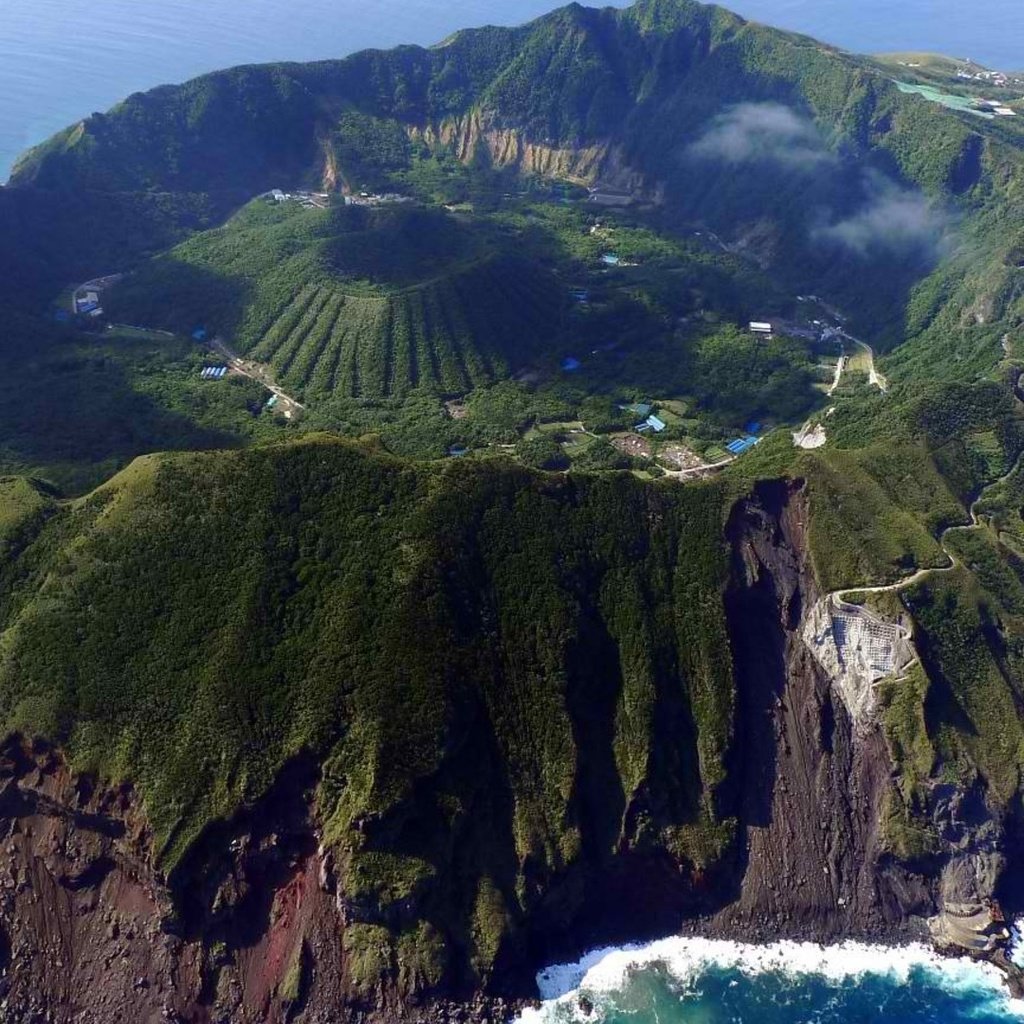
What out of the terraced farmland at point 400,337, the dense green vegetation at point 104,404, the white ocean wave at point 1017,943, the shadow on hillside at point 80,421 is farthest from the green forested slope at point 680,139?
the white ocean wave at point 1017,943

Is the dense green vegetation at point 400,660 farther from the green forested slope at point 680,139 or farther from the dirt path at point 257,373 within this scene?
the green forested slope at point 680,139

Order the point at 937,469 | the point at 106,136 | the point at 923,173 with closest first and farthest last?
the point at 937,469, the point at 923,173, the point at 106,136

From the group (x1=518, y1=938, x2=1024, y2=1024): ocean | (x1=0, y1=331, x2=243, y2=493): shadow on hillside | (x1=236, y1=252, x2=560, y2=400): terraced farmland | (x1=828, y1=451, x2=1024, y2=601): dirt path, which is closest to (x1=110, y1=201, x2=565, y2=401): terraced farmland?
(x1=236, y1=252, x2=560, y2=400): terraced farmland

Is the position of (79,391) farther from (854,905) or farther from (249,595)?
(854,905)

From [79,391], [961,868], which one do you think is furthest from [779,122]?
[961,868]

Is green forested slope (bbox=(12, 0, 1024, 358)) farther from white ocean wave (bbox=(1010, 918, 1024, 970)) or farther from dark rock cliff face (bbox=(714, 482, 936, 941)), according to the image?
white ocean wave (bbox=(1010, 918, 1024, 970))

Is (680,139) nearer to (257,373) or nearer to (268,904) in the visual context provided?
(257,373)
